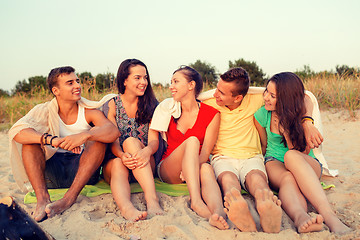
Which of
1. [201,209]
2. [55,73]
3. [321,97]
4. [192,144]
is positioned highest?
[55,73]

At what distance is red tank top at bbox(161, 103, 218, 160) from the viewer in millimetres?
3432

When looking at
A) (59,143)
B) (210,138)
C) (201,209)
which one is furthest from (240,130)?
(59,143)

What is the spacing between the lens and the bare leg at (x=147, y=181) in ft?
9.36

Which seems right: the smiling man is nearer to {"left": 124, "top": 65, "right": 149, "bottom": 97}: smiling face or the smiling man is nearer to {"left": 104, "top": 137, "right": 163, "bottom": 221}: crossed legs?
{"left": 104, "top": 137, "right": 163, "bottom": 221}: crossed legs

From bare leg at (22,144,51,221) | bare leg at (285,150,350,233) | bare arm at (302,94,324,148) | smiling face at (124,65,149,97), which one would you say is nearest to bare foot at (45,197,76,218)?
bare leg at (22,144,51,221)

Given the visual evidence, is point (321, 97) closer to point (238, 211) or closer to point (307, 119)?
point (307, 119)

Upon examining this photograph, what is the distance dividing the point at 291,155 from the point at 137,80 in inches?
72.5

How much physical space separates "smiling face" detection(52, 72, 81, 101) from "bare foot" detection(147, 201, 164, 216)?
1437mm

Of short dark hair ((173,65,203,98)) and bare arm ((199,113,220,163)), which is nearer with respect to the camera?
bare arm ((199,113,220,163))

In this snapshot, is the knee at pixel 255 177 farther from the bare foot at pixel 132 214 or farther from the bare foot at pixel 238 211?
the bare foot at pixel 132 214

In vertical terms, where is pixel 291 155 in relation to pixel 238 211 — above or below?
above

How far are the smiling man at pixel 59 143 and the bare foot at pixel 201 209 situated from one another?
1046 mm

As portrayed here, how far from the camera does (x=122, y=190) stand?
9.61 feet

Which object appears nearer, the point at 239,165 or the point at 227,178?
the point at 227,178
